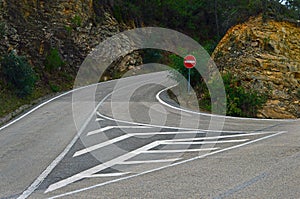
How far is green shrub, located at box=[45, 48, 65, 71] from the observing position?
2234cm

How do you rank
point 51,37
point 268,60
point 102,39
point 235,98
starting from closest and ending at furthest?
point 235,98
point 268,60
point 51,37
point 102,39

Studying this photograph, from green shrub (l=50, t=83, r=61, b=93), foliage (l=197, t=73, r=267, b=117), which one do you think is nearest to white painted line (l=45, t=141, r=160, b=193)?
foliage (l=197, t=73, r=267, b=117)

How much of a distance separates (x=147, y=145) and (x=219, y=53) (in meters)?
11.4

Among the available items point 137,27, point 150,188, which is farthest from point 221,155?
point 137,27

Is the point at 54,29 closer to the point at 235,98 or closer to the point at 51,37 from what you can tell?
the point at 51,37

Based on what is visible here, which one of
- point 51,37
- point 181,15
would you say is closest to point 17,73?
point 51,37

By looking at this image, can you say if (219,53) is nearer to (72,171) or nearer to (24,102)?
(24,102)

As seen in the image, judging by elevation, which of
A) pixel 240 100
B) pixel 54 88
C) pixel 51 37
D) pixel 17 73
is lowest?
pixel 240 100

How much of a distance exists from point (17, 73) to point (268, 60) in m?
12.7

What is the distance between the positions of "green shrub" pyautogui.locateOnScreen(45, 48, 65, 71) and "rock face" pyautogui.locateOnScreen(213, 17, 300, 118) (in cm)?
1067

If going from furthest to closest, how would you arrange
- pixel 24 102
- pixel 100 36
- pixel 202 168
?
pixel 100 36 < pixel 24 102 < pixel 202 168

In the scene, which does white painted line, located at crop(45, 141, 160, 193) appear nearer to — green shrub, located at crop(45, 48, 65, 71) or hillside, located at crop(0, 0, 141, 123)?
hillside, located at crop(0, 0, 141, 123)

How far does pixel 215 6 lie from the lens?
3778cm

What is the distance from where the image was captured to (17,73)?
17.3 meters
